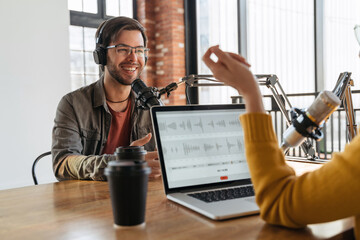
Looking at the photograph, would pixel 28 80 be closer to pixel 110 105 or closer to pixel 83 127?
pixel 110 105

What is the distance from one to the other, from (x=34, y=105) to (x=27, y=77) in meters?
0.30

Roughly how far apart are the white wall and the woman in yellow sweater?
3.41 m

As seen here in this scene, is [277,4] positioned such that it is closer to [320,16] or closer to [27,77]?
[320,16]

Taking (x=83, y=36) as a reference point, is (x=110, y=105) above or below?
below

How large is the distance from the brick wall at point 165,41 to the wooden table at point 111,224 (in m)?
4.51

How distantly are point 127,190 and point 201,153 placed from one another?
35cm

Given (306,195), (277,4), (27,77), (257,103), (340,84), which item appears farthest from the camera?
(277,4)

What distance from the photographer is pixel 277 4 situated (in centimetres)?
520

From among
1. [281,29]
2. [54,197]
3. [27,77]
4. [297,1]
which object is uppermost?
[297,1]

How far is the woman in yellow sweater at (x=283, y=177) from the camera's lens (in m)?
0.64

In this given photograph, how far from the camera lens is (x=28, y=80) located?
12.8ft

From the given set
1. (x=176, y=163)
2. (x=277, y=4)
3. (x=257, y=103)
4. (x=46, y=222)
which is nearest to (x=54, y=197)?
(x=46, y=222)

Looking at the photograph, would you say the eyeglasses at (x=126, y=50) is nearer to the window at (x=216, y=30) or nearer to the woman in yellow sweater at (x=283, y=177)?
the woman in yellow sweater at (x=283, y=177)

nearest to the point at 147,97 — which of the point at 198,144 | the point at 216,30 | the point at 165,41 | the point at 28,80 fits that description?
the point at 198,144
